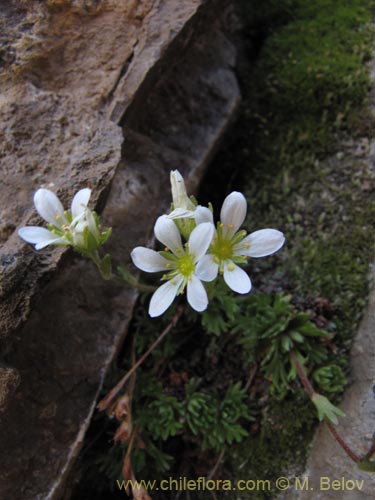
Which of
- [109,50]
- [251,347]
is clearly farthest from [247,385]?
[109,50]

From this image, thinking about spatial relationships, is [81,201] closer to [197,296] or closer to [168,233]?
[168,233]

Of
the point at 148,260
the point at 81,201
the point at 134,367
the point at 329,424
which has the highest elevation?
the point at 81,201

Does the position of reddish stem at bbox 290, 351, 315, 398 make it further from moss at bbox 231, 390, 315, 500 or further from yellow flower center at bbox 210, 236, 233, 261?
yellow flower center at bbox 210, 236, 233, 261

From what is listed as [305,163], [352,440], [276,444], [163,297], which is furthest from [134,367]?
[305,163]

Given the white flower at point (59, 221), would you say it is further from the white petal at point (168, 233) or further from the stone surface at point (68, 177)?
the white petal at point (168, 233)

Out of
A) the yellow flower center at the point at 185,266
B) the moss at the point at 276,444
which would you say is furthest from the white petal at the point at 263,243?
the moss at the point at 276,444

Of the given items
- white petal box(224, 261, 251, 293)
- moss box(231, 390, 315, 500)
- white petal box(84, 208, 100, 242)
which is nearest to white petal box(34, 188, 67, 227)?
white petal box(84, 208, 100, 242)

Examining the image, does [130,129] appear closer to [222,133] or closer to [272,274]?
[222,133]
